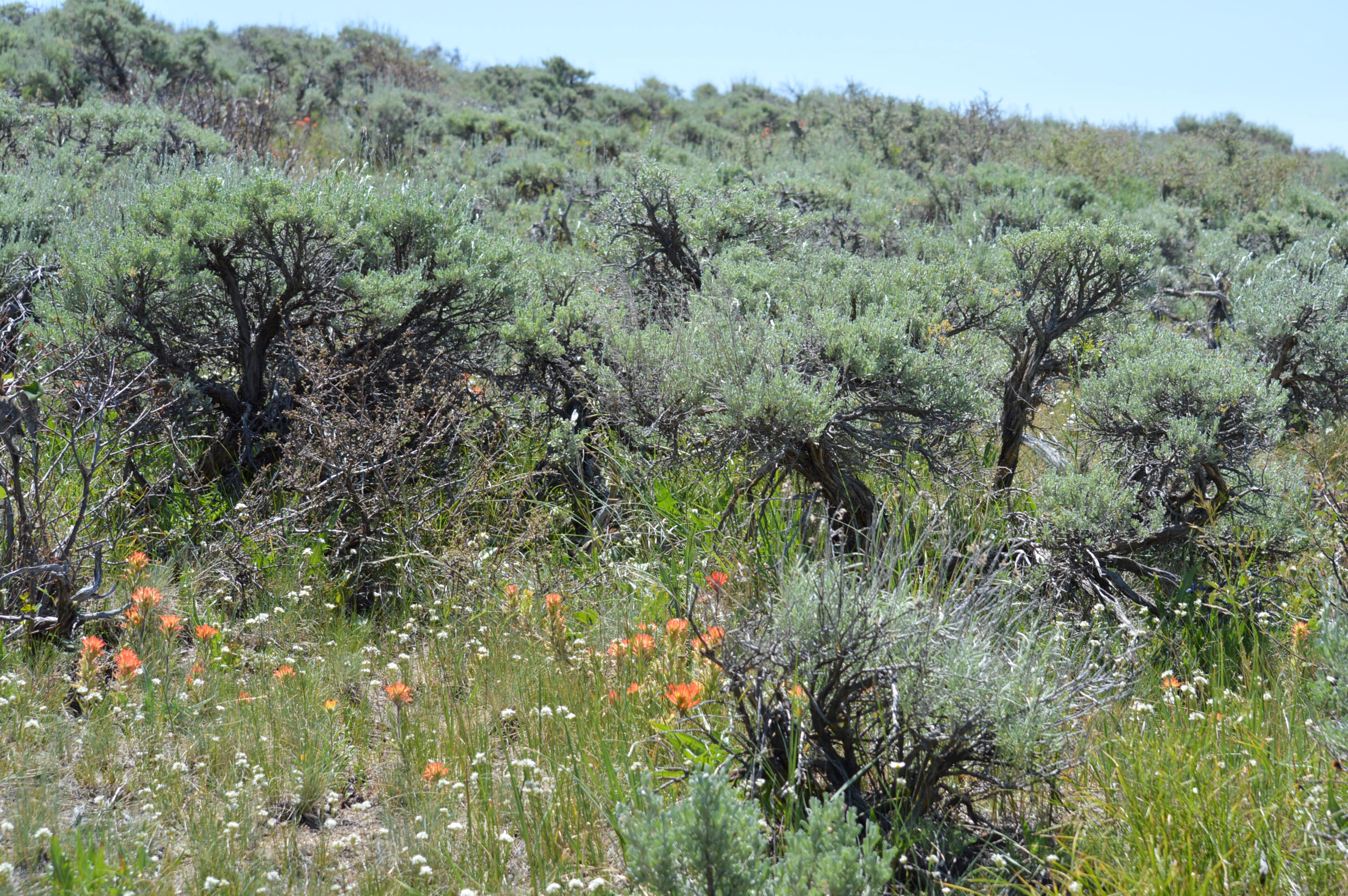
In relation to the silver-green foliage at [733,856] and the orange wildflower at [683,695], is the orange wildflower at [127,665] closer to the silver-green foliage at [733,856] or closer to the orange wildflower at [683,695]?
Result: the orange wildflower at [683,695]

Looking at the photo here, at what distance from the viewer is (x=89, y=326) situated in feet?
15.4

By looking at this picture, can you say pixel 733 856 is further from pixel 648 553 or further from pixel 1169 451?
pixel 1169 451

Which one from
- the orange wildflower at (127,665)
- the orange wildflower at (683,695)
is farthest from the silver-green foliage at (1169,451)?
the orange wildflower at (127,665)

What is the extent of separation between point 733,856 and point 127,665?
2.26 meters

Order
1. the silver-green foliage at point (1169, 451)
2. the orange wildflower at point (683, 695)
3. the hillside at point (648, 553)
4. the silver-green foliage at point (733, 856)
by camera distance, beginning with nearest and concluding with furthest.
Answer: the silver-green foliage at point (733, 856), the hillside at point (648, 553), the orange wildflower at point (683, 695), the silver-green foliage at point (1169, 451)

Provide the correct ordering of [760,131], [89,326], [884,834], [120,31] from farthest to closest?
[760,131], [120,31], [89,326], [884,834]

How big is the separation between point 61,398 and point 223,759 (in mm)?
2730

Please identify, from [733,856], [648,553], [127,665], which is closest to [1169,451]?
[648,553]

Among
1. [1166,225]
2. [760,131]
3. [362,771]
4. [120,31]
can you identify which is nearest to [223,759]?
[362,771]

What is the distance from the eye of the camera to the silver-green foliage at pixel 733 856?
2111mm

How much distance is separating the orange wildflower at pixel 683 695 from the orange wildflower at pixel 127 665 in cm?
185

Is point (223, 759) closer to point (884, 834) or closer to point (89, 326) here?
point (884, 834)

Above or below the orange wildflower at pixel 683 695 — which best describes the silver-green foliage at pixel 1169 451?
above

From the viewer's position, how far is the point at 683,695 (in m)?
3.00
